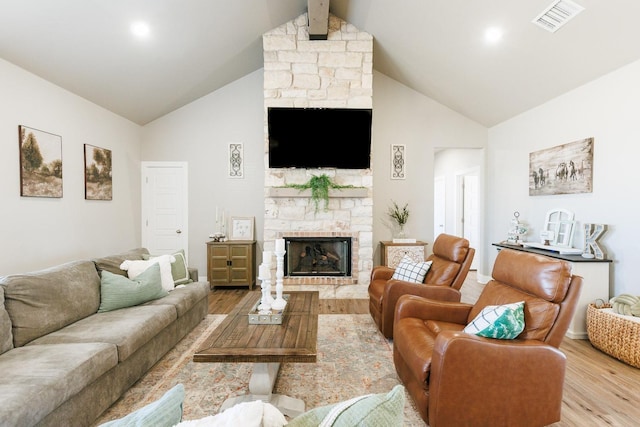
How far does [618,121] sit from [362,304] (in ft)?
11.1

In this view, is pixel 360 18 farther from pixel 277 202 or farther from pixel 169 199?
pixel 169 199

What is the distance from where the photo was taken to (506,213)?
491 cm

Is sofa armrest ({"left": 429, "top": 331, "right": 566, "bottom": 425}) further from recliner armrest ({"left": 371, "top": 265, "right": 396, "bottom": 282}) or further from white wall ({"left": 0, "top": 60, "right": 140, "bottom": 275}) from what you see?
white wall ({"left": 0, "top": 60, "right": 140, "bottom": 275})

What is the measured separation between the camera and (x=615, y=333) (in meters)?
2.69

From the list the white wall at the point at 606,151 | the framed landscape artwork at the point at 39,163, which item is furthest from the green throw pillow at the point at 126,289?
the white wall at the point at 606,151

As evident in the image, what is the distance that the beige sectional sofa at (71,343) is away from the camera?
5.13ft

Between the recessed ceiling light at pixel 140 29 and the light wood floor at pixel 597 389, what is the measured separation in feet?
14.7

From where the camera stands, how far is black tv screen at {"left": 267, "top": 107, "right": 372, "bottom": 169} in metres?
4.60

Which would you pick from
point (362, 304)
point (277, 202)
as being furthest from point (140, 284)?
point (362, 304)

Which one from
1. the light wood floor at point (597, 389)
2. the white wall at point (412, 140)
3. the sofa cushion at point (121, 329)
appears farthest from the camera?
the white wall at point (412, 140)

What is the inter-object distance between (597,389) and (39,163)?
5.40 metres

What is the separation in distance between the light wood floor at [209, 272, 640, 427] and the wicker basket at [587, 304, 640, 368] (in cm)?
8

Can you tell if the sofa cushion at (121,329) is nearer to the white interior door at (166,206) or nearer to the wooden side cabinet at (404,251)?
the white interior door at (166,206)

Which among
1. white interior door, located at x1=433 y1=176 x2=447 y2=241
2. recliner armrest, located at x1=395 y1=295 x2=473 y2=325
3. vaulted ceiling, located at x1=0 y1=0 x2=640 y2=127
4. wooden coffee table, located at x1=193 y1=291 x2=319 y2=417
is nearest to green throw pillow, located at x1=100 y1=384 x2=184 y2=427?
wooden coffee table, located at x1=193 y1=291 x2=319 y2=417
